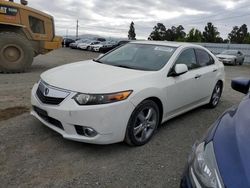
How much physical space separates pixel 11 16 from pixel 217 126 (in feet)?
31.8

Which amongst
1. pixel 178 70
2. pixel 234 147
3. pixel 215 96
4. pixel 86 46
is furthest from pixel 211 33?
pixel 234 147

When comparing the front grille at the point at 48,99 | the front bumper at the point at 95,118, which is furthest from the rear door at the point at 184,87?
the front grille at the point at 48,99

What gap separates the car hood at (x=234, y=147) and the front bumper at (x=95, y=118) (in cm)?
140

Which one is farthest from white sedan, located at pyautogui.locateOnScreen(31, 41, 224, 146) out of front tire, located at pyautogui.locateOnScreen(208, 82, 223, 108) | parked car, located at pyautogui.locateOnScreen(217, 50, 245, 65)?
parked car, located at pyautogui.locateOnScreen(217, 50, 245, 65)

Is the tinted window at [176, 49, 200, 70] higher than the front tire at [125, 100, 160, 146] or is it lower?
higher

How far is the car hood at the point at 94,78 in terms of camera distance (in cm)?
364

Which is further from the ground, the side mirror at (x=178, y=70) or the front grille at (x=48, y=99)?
the side mirror at (x=178, y=70)

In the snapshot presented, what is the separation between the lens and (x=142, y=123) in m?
4.07

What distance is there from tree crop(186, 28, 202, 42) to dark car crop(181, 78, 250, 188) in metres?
55.6

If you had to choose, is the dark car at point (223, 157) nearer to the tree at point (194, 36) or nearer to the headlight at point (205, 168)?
the headlight at point (205, 168)

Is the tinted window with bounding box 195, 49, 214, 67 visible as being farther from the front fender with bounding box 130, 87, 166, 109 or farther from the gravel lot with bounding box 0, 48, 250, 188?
the front fender with bounding box 130, 87, 166, 109

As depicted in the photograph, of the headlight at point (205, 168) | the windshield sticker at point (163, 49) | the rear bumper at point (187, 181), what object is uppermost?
the windshield sticker at point (163, 49)

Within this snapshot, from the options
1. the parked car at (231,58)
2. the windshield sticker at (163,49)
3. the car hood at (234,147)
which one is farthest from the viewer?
the parked car at (231,58)

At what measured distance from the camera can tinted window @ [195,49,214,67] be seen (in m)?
5.61
